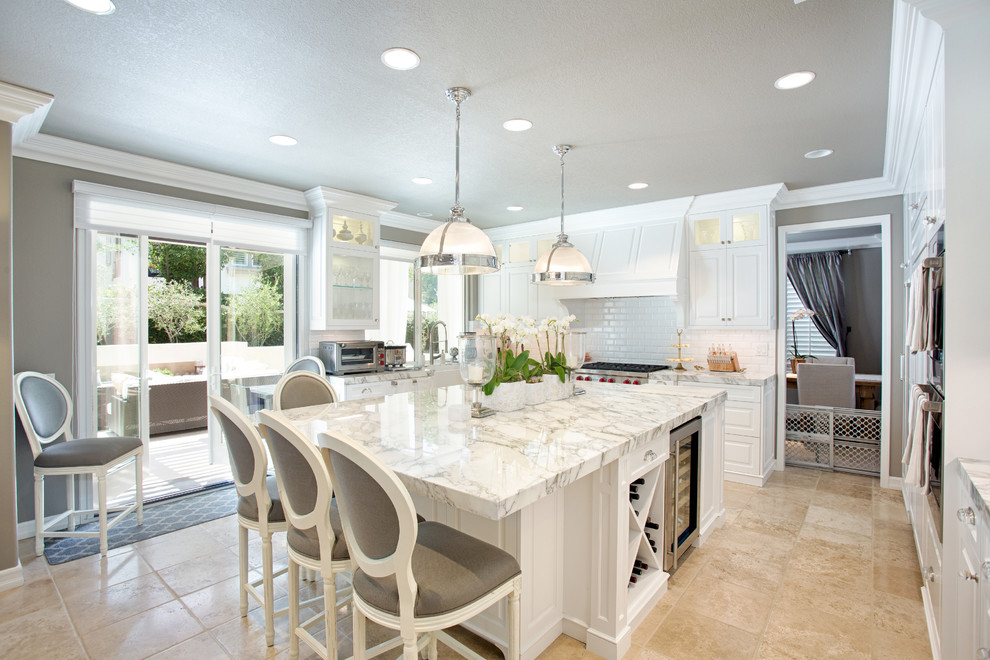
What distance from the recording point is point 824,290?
695 centimetres

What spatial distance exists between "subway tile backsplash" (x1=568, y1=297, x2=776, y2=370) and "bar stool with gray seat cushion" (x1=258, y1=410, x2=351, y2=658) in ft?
13.0

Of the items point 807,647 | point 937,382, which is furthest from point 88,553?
point 937,382

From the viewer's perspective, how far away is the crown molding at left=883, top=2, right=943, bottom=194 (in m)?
1.79

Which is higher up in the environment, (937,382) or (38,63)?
(38,63)

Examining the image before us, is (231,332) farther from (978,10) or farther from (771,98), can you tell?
(978,10)

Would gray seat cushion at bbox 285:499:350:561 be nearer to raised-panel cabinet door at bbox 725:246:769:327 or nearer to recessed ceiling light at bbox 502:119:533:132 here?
recessed ceiling light at bbox 502:119:533:132

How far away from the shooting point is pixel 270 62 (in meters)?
2.19

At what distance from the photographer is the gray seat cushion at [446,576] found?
4.38 ft

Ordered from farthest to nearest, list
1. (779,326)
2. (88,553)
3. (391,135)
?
(779,326) < (391,135) < (88,553)

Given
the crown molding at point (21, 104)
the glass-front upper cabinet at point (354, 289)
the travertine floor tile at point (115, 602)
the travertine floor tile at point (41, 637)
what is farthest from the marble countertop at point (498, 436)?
the crown molding at point (21, 104)

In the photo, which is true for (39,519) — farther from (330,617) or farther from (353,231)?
(353,231)

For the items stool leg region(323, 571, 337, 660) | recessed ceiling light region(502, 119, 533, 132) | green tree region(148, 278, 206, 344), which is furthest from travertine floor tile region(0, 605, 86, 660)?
recessed ceiling light region(502, 119, 533, 132)

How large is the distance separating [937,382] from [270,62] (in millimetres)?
3100

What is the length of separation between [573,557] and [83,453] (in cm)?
290
